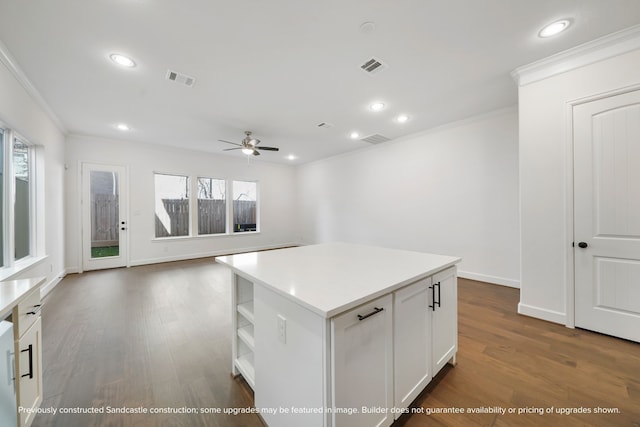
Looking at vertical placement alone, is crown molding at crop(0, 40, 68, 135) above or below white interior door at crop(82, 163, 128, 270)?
above

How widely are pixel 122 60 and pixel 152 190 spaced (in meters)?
3.88

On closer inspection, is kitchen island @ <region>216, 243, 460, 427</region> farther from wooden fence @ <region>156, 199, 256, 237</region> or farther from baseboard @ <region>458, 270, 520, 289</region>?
wooden fence @ <region>156, 199, 256, 237</region>

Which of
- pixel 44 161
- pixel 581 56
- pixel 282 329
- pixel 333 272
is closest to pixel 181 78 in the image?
pixel 44 161

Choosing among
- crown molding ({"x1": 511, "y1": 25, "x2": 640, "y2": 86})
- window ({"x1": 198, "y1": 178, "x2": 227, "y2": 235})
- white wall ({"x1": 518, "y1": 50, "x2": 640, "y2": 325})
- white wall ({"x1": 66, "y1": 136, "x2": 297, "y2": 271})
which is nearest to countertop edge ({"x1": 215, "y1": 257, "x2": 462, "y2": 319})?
white wall ({"x1": 518, "y1": 50, "x2": 640, "y2": 325})

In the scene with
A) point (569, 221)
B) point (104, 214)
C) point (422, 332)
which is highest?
point (104, 214)

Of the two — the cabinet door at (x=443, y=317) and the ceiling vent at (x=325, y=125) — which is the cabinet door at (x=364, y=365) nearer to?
the cabinet door at (x=443, y=317)

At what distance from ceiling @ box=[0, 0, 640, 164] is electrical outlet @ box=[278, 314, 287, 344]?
224cm

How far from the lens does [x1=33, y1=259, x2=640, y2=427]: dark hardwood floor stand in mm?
1448

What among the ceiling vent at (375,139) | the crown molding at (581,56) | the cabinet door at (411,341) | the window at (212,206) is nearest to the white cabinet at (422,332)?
the cabinet door at (411,341)

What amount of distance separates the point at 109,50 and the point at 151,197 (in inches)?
159

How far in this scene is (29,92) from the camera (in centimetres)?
296

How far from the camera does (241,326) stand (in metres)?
1.85

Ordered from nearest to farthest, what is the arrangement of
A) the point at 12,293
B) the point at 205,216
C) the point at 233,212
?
1. the point at 12,293
2. the point at 205,216
3. the point at 233,212

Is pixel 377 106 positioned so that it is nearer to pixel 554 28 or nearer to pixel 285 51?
pixel 285 51
